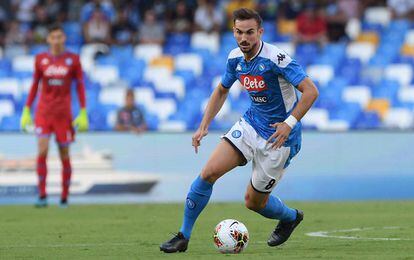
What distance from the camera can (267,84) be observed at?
29.7 feet

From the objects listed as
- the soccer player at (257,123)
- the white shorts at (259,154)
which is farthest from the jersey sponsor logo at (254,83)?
the white shorts at (259,154)

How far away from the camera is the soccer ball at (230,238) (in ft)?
28.5

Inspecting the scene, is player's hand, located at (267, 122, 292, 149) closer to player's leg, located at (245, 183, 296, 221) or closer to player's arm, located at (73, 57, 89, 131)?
player's leg, located at (245, 183, 296, 221)

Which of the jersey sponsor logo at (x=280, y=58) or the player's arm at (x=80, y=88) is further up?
the jersey sponsor logo at (x=280, y=58)

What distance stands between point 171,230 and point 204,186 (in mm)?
2744

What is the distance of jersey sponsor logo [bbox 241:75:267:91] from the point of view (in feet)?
29.6

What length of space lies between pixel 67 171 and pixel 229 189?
3.13 meters

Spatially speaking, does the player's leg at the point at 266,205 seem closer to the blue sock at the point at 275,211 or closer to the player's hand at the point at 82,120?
the blue sock at the point at 275,211

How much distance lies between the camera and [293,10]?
78.1 ft

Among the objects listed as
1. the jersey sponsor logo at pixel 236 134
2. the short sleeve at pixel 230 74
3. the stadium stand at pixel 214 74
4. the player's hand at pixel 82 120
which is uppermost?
the short sleeve at pixel 230 74

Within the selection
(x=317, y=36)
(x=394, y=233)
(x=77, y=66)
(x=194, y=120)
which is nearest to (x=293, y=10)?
(x=317, y=36)

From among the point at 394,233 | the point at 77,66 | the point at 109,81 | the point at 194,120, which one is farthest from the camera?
the point at 109,81

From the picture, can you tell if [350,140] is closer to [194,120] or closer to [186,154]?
[186,154]

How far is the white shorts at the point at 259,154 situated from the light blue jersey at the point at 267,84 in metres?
0.07
